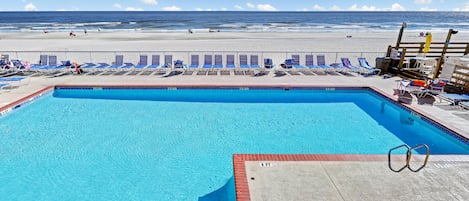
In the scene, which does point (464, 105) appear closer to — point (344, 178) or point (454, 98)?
point (454, 98)

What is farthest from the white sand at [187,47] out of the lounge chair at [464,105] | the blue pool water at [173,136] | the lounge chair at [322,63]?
the lounge chair at [464,105]

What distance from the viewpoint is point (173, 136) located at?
24.7 ft

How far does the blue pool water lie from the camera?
→ 5.50 metres

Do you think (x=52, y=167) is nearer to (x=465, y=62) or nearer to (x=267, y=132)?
(x=267, y=132)

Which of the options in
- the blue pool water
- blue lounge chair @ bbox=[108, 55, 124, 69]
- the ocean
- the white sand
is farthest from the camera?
the ocean

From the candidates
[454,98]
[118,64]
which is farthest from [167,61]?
[454,98]

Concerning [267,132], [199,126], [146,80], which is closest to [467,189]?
[267,132]

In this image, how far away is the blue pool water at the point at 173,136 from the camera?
18.1 ft

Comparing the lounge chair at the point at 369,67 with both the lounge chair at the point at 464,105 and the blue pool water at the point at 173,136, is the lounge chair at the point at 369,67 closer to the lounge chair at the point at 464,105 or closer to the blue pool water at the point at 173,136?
the blue pool water at the point at 173,136

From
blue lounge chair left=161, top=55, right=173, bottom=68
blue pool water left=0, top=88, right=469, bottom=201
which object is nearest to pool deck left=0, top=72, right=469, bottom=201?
blue pool water left=0, top=88, right=469, bottom=201

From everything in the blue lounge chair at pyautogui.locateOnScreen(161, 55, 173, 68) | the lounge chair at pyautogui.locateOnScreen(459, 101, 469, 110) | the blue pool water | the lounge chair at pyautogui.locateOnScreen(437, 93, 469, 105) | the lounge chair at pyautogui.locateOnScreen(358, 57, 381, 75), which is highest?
the blue lounge chair at pyautogui.locateOnScreen(161, 55, 173, 68)

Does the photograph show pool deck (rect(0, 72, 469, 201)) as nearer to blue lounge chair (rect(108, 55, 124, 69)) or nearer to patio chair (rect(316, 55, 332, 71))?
patio chair (rect(316, 55, 332, 71))

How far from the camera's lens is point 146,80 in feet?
38.3

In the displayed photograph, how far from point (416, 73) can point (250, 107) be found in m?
7.33
